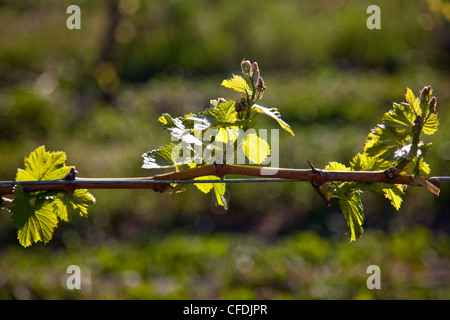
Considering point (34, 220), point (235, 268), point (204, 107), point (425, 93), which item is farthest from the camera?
point (204, 107)

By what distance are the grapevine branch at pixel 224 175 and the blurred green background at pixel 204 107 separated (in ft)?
7.29

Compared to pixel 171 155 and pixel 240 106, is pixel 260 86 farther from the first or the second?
pixel 171 155

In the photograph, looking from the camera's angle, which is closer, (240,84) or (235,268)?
(240,84)

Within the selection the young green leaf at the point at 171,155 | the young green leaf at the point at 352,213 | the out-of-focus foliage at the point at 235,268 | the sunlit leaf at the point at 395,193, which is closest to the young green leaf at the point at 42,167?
the young green leaf at the point at 171,155

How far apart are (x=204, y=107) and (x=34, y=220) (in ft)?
16.8

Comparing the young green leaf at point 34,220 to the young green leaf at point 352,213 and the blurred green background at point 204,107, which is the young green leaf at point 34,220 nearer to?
the young green leaf at point 352,213

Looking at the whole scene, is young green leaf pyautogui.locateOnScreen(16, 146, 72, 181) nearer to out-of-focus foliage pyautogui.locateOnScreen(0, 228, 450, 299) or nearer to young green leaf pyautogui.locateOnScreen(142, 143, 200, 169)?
young green leaf pyautogui.locateOnScreen(142, 143, 200, 169)

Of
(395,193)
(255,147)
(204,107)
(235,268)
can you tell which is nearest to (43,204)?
(255,147)

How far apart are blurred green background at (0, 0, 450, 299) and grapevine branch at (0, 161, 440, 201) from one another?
7.29ft

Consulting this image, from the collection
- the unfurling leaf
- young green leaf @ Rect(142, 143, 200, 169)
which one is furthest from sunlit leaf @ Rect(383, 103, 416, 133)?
the unfurling leaf

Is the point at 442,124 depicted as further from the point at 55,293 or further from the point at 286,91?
the point at 55,293

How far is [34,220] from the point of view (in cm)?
107

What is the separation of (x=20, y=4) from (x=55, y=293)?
8.48 m

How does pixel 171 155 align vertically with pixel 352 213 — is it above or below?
above
